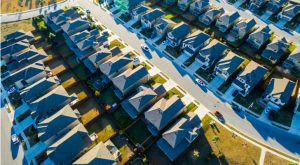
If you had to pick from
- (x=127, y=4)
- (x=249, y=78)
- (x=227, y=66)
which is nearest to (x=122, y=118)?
(x=227, y=66)

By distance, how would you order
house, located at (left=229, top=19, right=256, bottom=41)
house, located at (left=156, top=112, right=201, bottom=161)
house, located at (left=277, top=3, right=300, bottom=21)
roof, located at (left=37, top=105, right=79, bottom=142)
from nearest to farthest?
house, located at (left=156, top=112, right=201, bottom=161) → roof, located at (left=37, top=105, right=79, bottom=142) → house, located at (left=229, top=19, right=256, bottom=41) → house, located at (left=277, top=3, right=300, bottom=21)

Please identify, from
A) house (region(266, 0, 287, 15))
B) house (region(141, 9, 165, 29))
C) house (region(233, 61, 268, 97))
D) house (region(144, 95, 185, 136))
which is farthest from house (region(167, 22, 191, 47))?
house (region(266, 0, 287, 15))

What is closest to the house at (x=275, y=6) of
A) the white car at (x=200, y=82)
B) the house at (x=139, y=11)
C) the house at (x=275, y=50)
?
the house at (x=275, y=50)

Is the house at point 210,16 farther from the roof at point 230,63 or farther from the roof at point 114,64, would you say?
the roof at point 114,64

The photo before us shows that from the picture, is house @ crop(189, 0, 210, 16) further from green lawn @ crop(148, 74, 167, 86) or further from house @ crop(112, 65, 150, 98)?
house @ crop(112, 65, 150, 98)

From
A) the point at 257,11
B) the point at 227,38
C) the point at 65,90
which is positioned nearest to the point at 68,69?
the point at 65,90

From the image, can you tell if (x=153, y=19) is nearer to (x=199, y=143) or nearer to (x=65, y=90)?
(x=65, y=90)

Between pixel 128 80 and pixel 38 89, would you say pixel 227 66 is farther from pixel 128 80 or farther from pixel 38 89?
pixel 38 89
